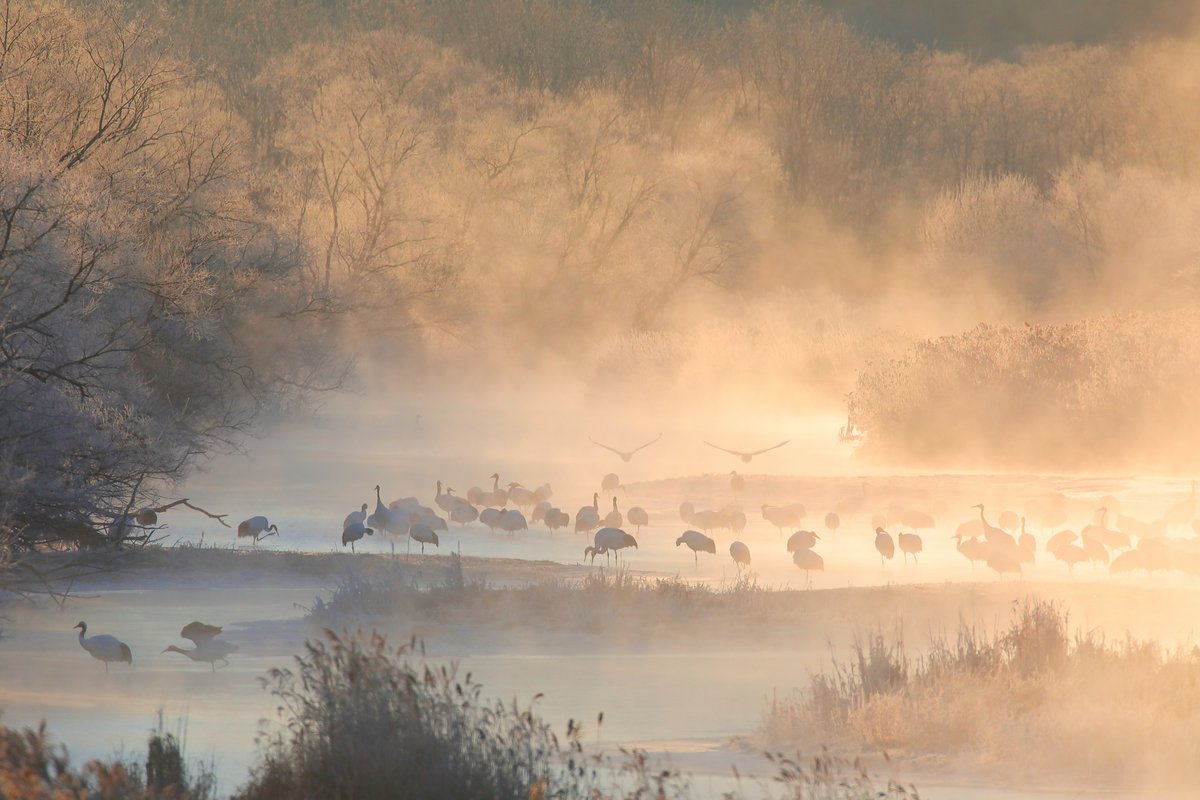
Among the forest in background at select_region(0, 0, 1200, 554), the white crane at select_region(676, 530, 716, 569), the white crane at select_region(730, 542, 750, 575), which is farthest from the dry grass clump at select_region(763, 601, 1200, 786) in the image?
the white crane at select_region(676, 530, 716, 569)

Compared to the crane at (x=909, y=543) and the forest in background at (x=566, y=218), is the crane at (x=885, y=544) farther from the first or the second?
the forest in background at (x=566, y=218)

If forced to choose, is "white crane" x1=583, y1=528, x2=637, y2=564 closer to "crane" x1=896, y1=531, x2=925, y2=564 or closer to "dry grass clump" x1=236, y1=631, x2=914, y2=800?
"crane" x1=896, y1=531, x2=925, y2=564

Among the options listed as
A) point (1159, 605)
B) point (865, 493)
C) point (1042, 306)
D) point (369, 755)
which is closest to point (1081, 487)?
point (865, 493)

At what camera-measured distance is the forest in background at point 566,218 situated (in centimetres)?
1986

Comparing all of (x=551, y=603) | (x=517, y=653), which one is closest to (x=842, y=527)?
(x=551, y=603)

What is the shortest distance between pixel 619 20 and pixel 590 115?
669 inches

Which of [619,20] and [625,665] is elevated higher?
[619,20]

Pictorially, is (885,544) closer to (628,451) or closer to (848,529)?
(848,529)

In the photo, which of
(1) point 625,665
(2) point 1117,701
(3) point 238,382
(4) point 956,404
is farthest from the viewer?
(4) point 956,404

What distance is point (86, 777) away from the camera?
23.4 ft

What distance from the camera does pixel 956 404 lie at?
Result: 2886cm

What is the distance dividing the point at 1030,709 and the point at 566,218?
39666mm

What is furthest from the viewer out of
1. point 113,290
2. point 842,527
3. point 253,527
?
point 842,527

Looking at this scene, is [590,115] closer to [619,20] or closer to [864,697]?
[619,20]
